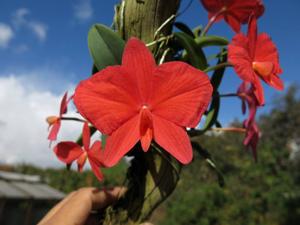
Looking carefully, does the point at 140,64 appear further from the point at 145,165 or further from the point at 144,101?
the point at 145,165

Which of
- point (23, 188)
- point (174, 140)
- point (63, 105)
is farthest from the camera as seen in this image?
point (23, 188)

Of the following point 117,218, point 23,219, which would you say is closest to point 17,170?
point 23,219

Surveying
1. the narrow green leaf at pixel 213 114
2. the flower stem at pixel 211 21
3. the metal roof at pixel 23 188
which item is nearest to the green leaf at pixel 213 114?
the narrow green leaf at pixel 213 114

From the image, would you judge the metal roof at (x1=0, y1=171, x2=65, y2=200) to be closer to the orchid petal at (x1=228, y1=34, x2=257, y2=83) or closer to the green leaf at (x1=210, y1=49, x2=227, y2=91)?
the green leaf at (x1=210, y1=49, x2=227, y2=91)

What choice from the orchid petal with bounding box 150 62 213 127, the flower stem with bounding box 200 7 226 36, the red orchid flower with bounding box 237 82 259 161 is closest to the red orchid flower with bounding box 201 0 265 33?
the flower stem with bounding box 200 7 226 36

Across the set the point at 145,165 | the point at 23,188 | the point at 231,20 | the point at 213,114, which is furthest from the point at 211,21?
the point at 23,188

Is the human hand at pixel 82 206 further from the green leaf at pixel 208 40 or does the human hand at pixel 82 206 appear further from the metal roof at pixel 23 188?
the metal roof at pixel 23 188
